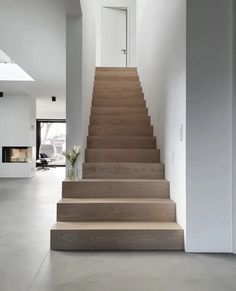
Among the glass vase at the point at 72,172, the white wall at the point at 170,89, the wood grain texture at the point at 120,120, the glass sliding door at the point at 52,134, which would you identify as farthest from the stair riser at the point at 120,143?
the glass sliding door at the point at 52,134

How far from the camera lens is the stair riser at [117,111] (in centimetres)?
554

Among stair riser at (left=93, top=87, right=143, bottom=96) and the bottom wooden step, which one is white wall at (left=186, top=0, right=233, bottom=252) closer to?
the bottom wooden step

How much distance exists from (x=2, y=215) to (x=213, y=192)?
10.6ft

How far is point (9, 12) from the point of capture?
399 cm

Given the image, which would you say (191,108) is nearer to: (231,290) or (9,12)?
(231,290)

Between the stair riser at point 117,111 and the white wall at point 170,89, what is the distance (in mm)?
310

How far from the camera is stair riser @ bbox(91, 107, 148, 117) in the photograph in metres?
5.54

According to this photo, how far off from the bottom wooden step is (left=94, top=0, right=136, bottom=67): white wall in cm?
726

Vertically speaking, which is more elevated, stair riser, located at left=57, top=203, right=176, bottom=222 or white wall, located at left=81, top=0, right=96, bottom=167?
white wall, located at left=81, top=0, right=96, bottom=167

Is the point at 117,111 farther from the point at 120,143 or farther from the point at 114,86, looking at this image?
the point at 114,86

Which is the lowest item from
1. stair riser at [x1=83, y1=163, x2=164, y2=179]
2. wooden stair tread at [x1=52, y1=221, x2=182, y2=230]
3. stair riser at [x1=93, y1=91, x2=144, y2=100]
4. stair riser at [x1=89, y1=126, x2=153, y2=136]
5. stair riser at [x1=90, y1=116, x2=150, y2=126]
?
wooden stair tread at [x1=52, y1=221, x2=182, y2=230]

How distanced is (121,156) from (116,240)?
1.67m

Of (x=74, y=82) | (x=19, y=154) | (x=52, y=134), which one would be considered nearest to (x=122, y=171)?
(x=74, y=82)

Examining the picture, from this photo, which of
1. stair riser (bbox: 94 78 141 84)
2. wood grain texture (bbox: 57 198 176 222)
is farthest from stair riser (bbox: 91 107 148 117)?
wood grain texture (bbox: 57 198 176 222)
